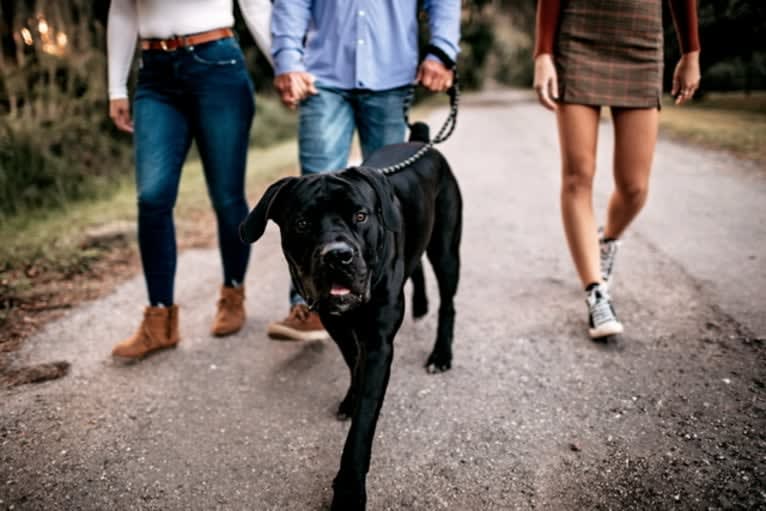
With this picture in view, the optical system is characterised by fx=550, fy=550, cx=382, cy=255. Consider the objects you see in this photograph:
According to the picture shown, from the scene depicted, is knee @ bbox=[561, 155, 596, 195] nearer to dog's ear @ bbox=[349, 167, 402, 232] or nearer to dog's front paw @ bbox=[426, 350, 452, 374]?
dog's front paw @ bbox=[426, 350, 452, 374]

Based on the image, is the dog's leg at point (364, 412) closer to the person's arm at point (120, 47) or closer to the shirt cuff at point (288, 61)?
the shirt cuff at point (288, 61)

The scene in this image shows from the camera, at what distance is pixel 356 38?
9.76 feet

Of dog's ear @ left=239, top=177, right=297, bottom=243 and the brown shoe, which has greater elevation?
dog's ear @ left=239, top=177, right=297, bottom=243

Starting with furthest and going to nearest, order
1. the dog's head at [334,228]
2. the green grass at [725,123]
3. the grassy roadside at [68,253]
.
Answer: the green grass at [725,123] → the grassy roadside at [68,253] → the dog's head at [334,228]

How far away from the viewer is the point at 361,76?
9.82 ft

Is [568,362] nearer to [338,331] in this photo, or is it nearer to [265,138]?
[338,331]

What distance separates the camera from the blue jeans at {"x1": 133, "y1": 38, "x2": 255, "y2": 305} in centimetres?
297

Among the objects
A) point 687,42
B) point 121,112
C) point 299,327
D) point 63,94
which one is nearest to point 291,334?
point 299,327

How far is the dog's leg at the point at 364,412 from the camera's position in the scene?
191 centimetres

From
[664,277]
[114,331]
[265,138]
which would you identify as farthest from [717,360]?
[265,138]

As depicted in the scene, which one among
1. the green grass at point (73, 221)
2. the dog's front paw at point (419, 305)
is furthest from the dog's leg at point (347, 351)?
the green grass at point (73, 221)

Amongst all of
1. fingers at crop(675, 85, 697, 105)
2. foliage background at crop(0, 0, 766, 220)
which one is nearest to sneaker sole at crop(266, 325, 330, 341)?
fingers at crop(675, 85, 697, 105)

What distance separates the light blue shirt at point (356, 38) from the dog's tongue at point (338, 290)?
1.45 metres

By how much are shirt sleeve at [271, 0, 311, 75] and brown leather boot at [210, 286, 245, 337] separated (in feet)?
4.47
